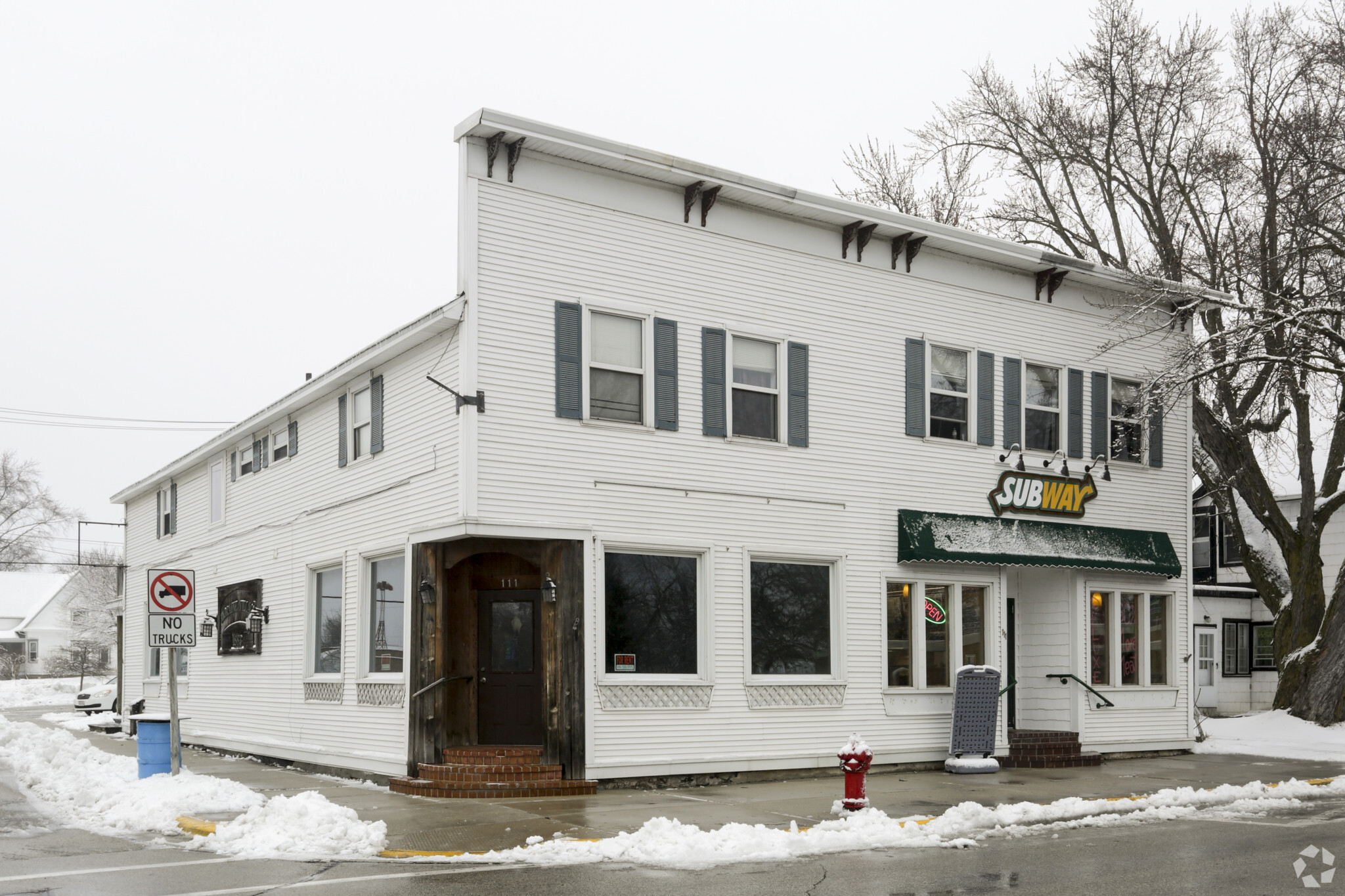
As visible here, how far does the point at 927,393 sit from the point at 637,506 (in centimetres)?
578

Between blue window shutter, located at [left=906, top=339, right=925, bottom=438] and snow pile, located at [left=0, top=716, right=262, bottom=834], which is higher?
blue window shutter, located at [left=906, top=339, right=925, bottom=438]

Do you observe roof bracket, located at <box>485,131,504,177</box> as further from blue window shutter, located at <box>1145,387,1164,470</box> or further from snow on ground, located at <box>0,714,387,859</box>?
blue window shutter, located at <box>1145,387,1164,470</box>

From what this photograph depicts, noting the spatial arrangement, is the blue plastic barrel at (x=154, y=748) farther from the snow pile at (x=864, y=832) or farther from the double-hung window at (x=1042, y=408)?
the double-hung window at (x=1042, y=408)

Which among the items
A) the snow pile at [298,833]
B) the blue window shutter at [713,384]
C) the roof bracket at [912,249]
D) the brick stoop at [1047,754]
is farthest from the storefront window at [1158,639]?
the snow pile at [298,833]

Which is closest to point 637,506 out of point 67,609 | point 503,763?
point 503,763

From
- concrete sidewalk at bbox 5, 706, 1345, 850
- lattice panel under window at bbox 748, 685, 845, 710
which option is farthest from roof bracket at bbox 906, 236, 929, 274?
concrete sidewalk at bbox 5, 706, 1345, 850

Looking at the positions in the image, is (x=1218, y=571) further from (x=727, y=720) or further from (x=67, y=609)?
(x=67, y=609)

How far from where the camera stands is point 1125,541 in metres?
21.6

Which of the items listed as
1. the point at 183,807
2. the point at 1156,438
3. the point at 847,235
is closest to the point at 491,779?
the point at 183,807

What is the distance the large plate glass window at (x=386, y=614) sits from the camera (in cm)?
1744

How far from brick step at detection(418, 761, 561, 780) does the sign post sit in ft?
10.6

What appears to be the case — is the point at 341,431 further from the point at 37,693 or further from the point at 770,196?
the point at 37,693

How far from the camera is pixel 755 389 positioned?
18.2 m

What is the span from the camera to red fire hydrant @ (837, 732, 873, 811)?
1295cm
